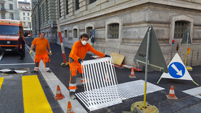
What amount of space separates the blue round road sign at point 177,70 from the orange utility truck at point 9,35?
1073cm

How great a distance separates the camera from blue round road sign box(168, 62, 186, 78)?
5.29m

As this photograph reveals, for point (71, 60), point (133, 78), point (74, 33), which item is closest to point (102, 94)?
point (71, 60)

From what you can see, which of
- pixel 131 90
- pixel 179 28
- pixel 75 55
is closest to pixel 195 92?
pixel 131 90

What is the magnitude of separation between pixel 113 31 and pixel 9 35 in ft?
26.6

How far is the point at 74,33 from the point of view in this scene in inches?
667

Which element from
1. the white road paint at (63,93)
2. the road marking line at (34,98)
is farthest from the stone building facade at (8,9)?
the road marking line at (34,98)

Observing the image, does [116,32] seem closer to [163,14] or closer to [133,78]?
[163,14]

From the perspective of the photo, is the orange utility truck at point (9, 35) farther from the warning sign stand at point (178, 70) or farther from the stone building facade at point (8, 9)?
the stone building facade at point (8, 9)

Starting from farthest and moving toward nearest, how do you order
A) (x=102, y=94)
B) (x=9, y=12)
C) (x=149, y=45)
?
(x=9, y=12) → (x=102, y=94) → (x=149, y=45)

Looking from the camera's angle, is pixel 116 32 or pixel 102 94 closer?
pixel 102 94

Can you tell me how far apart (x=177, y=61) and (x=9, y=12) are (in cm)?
7304

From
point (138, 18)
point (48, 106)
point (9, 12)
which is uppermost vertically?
point (9, 12)

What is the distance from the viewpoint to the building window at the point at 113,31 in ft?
32.1

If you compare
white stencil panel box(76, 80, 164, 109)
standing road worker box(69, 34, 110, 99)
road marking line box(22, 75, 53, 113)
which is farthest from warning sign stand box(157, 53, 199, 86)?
road marking line box(22, 75, 53, 113)
